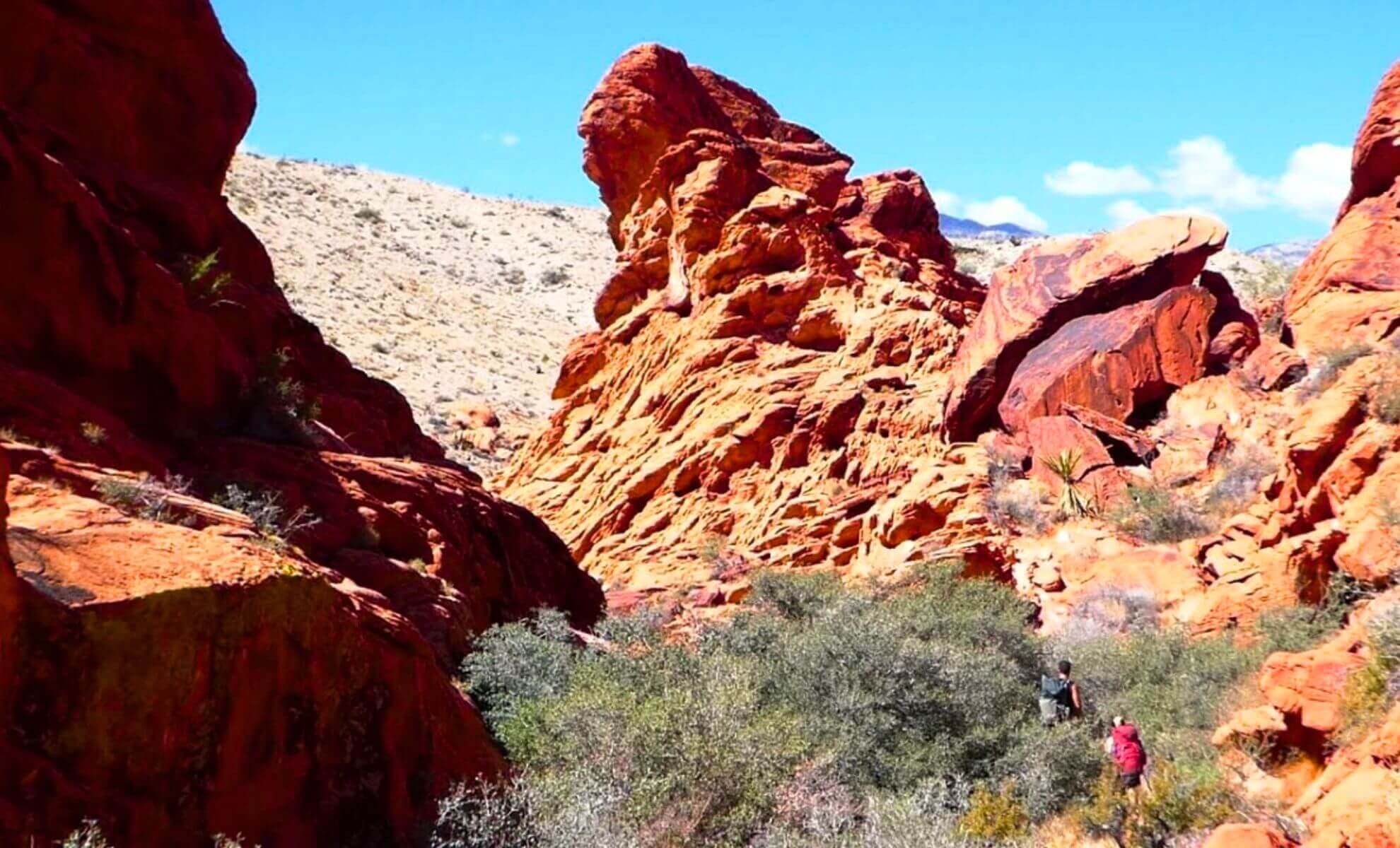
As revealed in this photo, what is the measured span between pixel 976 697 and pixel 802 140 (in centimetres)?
2050

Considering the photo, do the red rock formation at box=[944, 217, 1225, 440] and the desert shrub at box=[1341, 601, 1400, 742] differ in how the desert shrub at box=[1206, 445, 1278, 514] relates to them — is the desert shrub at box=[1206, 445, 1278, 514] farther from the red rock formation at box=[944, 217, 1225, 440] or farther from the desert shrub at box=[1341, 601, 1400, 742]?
the desert shrub at box=[1341, 601, 1400, 742]

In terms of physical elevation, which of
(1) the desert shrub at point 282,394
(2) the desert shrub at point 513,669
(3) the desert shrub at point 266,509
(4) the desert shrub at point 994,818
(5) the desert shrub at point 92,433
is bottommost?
(4) the desert shrub at point 994,818

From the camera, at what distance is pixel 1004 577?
56.6ft

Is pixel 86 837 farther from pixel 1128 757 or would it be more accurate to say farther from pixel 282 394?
pixel 1128 757

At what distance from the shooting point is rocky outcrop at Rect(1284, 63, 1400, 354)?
1677 cm

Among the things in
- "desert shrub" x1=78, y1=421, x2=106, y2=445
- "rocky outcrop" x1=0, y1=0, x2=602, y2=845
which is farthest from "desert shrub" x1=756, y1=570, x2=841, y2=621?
"desert shrub" x1=78, y1=421, x2=106, y2=445

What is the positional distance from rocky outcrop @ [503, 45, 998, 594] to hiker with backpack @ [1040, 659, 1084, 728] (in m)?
5.86

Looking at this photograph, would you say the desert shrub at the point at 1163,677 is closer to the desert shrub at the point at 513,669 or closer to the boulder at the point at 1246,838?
the boulder at the point at 1246,838

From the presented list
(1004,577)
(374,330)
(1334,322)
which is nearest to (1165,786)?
(1004,577)

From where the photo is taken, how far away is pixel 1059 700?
1100 cm

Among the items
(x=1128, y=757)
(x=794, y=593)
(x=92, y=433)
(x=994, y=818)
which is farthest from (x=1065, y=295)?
(x=92, y=433)

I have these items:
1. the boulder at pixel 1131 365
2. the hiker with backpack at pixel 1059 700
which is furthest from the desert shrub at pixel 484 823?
the boulder at pixel 1131 365

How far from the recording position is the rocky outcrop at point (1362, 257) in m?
16.8

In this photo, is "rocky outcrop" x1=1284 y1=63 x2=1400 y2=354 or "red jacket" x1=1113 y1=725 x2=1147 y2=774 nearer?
"red jacket" x1=1113 y1=725 x2=1147 y2=774
